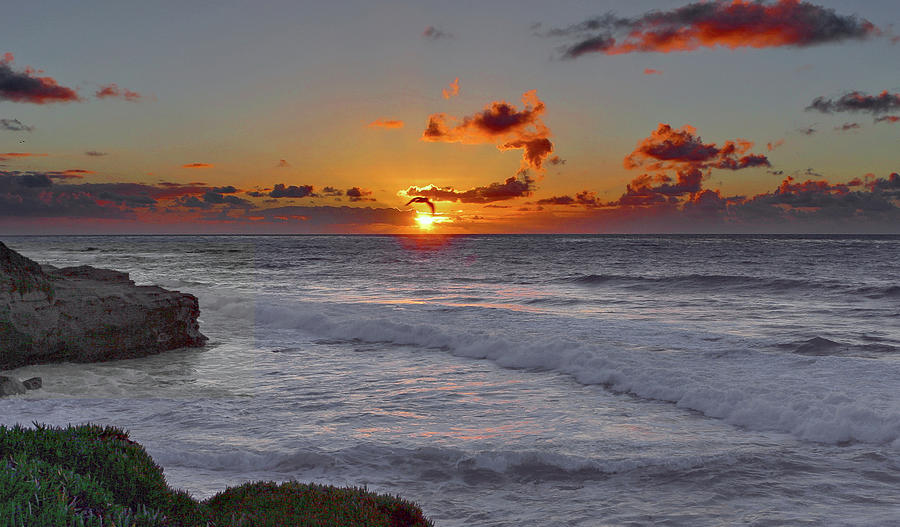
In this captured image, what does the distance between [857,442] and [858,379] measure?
4.14 meters

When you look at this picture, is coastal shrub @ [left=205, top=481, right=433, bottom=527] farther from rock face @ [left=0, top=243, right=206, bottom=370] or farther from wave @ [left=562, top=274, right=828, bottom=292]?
wave @ [left=562, top=274, right=828, bottom=292]

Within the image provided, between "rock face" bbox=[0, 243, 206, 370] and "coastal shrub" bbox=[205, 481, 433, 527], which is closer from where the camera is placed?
"coastal shrub" bbox=[205, 481, 433, 527]

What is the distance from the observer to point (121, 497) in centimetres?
411

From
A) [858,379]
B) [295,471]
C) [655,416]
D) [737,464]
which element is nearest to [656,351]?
[858,379]

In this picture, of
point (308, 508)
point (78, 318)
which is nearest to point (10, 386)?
point (78, 318)

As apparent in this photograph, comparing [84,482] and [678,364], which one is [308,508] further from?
[678,364]

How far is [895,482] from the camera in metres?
7.22

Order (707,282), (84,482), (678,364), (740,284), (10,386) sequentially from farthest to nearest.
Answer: (707,282) → (740,284) → (678,364) → (10,386) → (84,482)

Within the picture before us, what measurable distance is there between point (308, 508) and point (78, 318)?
12035 millimetres

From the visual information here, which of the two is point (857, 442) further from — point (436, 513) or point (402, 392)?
point (402, 392)

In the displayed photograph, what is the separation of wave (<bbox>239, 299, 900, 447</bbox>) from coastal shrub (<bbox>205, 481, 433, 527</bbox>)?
7.28m

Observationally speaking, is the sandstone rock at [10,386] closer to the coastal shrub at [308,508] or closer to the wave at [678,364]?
the coastal shrub at [308,508]

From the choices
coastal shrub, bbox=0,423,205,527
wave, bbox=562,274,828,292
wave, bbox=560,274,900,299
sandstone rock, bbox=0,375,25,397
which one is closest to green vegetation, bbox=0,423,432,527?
coastal shrub, bbox=0,423,205,527

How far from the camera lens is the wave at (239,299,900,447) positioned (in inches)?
381
